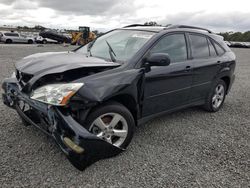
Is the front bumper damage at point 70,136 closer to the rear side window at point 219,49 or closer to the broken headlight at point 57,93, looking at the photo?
the broken headlight at point 57,93

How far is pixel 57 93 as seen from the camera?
229cm

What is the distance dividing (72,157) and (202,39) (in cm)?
321

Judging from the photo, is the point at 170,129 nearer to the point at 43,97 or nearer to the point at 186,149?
the point at 186,149

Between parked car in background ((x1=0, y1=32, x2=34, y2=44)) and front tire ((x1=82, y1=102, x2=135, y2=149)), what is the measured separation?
30.0 metres

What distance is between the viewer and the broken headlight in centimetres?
225

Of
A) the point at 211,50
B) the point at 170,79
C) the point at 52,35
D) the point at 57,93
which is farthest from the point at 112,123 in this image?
the point at 52,35

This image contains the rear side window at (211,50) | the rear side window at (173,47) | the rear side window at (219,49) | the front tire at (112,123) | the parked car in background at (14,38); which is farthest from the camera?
the parked car in background at (14,38)

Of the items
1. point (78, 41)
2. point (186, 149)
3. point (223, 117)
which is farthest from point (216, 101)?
point (78, 41)

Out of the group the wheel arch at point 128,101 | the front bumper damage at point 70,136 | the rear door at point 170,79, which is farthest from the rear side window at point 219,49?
the front bumper damage at point 70,136

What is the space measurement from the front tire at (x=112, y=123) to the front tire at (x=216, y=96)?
2.22m

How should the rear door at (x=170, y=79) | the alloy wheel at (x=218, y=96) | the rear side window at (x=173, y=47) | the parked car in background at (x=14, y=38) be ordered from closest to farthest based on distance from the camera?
the rear door at (x=170, y=79) → the rear side window at (x=173, y=47) → the alloy wheel at (x=218, y=96) → the parked car in background at (x=14, y=38)

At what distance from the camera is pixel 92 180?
7.61 feet

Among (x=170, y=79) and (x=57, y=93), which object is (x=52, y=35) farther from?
(x=57, y=93)

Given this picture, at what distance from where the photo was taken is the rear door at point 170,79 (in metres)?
3.08
